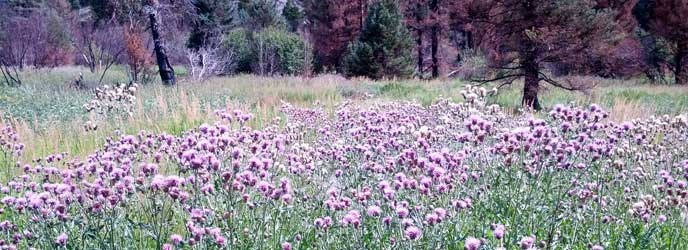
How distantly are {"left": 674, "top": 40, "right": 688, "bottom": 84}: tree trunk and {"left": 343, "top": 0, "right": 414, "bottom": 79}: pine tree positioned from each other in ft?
35.5

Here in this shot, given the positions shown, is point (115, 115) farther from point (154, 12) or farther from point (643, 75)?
point (643, 75)

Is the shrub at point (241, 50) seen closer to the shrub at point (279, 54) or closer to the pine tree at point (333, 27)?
the shrub at point (279, 54)

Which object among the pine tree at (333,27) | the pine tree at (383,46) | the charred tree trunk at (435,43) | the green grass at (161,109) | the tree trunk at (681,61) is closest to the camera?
the green grass at (161,109)

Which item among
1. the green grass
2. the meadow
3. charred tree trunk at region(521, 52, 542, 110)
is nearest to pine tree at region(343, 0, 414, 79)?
the green grass

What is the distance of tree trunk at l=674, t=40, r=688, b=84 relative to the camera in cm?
2093

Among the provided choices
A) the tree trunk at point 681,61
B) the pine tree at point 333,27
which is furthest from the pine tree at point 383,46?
the tree trunk at point 681,61

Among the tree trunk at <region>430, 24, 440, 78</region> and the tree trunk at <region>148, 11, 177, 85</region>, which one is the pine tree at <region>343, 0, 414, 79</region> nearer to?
the tree trunk at <region>430, 24, 440, 78</region>

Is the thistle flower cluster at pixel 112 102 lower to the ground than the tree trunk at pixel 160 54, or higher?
lower

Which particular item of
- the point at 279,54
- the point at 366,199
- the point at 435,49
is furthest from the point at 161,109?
the point at 435,49

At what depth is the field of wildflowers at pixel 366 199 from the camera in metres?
2.28

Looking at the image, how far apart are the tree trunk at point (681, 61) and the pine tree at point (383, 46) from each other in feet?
35.5

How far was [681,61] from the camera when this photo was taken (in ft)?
72.3

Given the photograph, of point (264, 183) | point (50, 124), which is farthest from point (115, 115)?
point (264, 183)

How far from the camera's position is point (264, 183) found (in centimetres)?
229
